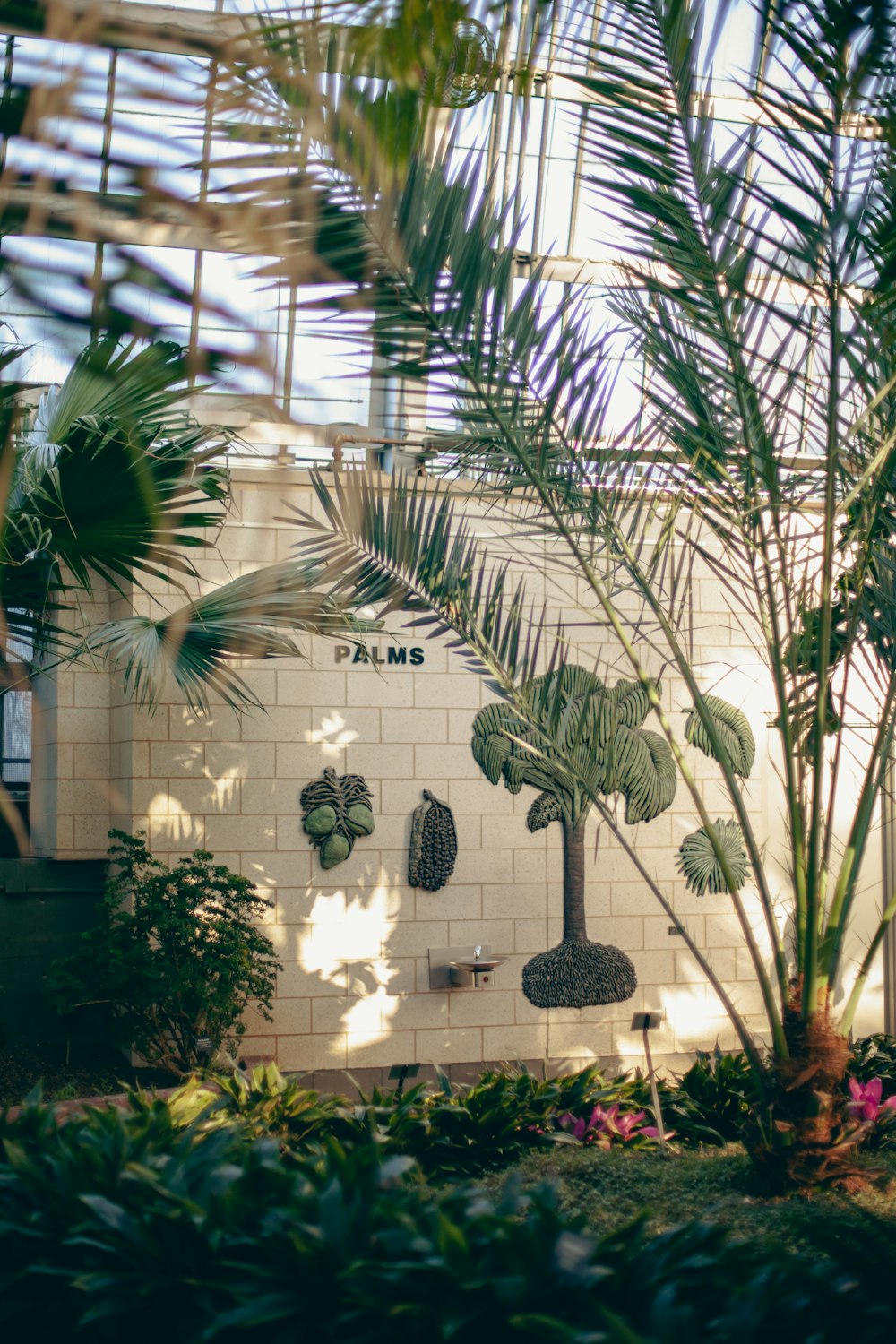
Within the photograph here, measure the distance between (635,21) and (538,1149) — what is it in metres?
4.83

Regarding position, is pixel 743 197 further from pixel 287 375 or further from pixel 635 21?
pixel 287 375

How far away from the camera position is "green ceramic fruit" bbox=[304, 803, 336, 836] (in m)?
8.62

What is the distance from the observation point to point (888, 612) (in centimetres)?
534

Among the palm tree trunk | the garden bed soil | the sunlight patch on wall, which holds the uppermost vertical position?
the sunlight patch on wall

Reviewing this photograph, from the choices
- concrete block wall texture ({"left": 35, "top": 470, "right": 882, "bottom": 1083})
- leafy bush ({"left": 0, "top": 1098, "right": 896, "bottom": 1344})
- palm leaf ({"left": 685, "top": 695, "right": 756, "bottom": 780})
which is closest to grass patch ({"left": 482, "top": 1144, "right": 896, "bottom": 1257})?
leafy bush ({"left": 0, "top": 1098, "right": 896, "bottom": 1344})

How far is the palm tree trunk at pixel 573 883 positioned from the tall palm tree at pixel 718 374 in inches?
147

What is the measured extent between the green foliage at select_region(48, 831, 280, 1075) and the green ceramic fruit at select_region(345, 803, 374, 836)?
3.53ft

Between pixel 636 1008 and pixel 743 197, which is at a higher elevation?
pixel 743 197

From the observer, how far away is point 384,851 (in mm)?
8852

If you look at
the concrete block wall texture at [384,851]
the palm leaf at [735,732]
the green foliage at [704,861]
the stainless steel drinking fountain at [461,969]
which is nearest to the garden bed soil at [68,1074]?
the concrete block wall texture at [384,851]

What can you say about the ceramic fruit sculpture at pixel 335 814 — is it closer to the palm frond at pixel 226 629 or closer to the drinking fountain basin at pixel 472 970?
the drinking fountain basin at pixel 472 970

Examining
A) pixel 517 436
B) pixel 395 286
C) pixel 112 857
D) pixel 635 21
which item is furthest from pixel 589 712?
pixel 112 857

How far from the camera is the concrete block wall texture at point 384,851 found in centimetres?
855

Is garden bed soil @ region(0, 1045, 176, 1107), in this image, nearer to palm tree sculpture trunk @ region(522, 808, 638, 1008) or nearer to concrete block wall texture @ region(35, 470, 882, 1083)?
concrete block wall texture @ region(35, 470, 882, 1083)
